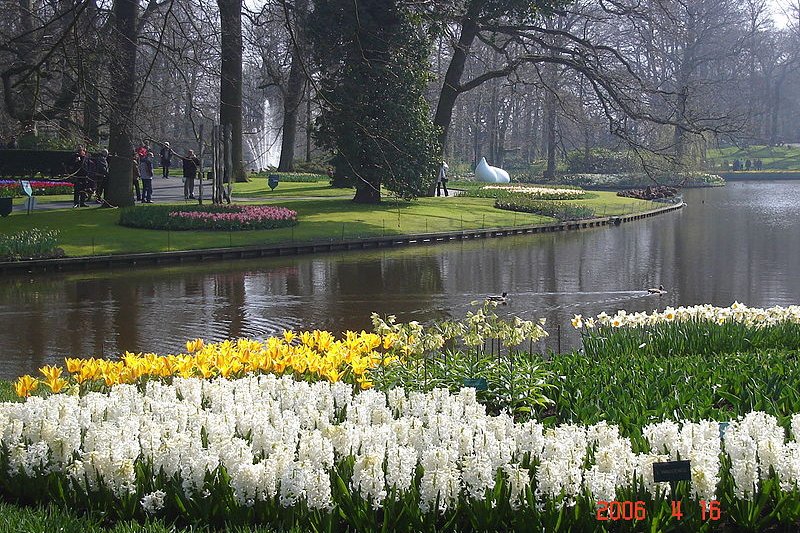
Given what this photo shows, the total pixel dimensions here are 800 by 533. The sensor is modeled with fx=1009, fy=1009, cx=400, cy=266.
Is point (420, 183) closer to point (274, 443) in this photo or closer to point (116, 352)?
point (116, 352)

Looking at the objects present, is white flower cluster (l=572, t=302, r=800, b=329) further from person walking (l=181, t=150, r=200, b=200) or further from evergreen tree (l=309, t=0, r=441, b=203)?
person walking (l=181, t=150, r=200, b=200)

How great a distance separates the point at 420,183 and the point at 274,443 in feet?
93.0

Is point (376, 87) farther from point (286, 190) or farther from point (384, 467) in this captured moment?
point (384, 467)

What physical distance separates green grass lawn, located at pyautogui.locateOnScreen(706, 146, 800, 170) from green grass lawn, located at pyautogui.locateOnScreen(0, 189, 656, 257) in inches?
2076

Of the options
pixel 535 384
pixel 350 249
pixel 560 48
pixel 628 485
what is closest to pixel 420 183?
pixel 560 48

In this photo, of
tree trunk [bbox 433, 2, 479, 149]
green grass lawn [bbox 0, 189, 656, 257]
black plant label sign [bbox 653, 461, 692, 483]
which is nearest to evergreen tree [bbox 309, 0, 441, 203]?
green grass lawn [bbox 0, 189, 656, 257]

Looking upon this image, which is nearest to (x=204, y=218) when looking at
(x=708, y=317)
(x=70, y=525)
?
(x=708, y=317)

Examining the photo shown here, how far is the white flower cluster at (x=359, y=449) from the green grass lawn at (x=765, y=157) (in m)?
79.0

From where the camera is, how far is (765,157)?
91750 mm

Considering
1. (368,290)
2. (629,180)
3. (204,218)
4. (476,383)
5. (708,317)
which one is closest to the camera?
(476,383)

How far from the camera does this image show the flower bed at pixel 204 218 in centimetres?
2556

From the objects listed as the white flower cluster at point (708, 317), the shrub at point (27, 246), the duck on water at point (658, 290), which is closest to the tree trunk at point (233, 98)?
the shrub at point (27, 246)

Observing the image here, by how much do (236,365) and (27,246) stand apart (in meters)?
14.5

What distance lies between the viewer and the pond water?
14461mm
